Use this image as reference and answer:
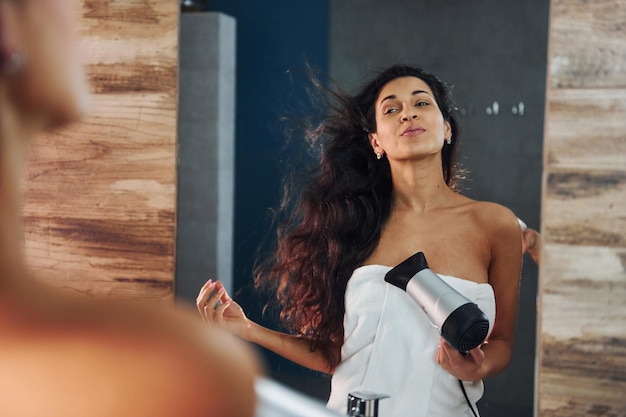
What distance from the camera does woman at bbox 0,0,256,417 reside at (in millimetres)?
139

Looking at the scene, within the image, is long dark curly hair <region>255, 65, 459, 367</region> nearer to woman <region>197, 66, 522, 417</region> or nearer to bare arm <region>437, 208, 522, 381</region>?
woman <region>197, 66, 522, 417</region>

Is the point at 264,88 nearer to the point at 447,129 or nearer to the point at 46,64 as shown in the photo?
the point at 447,129

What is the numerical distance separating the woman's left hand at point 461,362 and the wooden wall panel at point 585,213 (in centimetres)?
25

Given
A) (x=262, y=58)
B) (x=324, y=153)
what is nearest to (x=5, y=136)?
(x=324, y=153)

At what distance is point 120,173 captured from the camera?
1.62 meters

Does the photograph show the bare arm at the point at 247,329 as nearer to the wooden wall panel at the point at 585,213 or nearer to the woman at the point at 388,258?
the woman at the point at 388,258

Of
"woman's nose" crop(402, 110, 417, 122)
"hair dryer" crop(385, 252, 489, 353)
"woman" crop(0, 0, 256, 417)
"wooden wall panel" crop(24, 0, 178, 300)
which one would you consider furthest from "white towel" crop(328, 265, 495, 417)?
"woman" crop(0, 0, 256, 417)

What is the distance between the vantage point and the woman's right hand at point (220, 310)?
1.16m

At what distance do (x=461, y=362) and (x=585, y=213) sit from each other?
1.20 ft

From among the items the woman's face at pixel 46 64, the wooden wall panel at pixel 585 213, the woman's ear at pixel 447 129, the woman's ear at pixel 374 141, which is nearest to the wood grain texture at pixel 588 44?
the wooden wall panel at pixel 585 213

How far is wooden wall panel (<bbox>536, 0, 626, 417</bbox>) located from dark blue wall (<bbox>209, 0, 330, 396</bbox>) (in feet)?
4.34

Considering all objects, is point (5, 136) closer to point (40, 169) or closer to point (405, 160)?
point (405, 160)

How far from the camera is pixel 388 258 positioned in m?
1.27

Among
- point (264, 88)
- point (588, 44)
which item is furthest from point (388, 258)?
point (264, 88)
